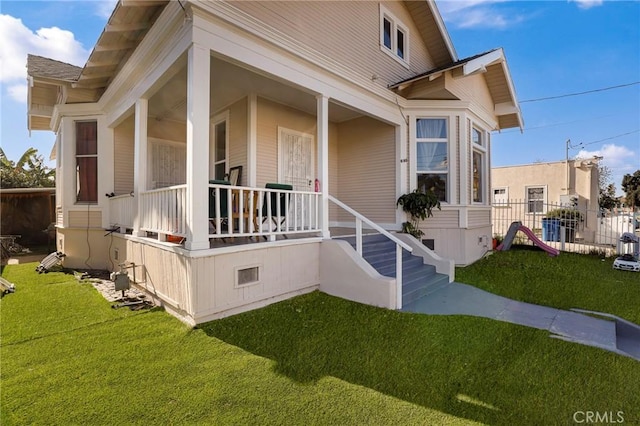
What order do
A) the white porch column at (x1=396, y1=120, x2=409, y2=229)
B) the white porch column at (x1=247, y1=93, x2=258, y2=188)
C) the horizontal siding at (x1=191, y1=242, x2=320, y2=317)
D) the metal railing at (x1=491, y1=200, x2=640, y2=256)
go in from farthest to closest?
the metal railing at (x1=491, y1=200, x2=640, y2=256), the white porch column at (x1=396, y1=120, x2=409, y2=229), the white porch column at (x1=247, y1=93, x2=258, y2=188), the horizontal siding at (x1=191, y1=242, x2=320, y2=317)

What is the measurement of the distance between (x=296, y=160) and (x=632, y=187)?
41578 mm

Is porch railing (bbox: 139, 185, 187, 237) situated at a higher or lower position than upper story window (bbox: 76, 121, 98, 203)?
lower

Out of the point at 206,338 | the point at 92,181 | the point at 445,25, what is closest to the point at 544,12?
the point at 445,25

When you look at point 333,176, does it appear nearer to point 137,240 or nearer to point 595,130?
point 137,240

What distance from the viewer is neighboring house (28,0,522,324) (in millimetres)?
4012

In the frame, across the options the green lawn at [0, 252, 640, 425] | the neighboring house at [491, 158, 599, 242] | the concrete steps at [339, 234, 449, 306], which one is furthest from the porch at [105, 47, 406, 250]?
the neighboring house at [491, 158, 599, 242]

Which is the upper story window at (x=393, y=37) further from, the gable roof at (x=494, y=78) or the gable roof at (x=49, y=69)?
the gable roof at (x=49, y=69)

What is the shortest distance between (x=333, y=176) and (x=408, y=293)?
14.3 ft

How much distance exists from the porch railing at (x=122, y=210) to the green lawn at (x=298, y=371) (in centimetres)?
216

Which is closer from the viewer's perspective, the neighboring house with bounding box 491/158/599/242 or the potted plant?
the potted plant

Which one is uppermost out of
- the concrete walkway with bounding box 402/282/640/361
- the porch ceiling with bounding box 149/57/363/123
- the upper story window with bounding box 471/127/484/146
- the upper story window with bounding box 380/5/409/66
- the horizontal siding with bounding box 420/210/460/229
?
the upper story window with bounding box 380/5/409/66

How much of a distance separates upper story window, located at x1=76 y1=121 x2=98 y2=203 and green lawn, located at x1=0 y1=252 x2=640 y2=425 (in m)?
4.01

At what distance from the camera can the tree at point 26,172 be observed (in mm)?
17594

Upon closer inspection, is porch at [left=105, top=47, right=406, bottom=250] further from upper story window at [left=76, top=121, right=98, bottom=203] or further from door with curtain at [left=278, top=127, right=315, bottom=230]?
upper story window at [left=76, top=121, right=98, bottom=203]
